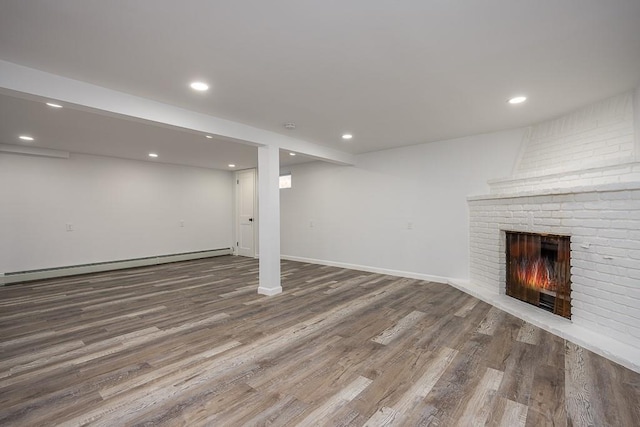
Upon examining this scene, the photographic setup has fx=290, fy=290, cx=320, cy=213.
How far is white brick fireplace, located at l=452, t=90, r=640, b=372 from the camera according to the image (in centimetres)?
254

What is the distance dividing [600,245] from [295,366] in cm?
306

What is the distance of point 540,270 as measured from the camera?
11.4ft

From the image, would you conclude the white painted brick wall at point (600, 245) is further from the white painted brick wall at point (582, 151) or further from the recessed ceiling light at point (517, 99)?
the recessed ceiling light at point (517, 99)

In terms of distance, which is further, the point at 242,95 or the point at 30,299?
the point at 30,299

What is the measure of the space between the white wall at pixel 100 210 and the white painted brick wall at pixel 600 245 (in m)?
6.94

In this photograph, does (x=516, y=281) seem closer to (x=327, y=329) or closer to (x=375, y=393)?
(x=327, y=329)

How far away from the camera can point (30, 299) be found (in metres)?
4.09

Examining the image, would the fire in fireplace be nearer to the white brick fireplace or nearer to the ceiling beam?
the white brick fireplace

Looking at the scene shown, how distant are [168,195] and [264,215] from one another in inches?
156

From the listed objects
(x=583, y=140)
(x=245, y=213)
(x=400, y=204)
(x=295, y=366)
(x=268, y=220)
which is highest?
(x=583, y=140)

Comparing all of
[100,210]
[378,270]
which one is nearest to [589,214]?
[378,270]

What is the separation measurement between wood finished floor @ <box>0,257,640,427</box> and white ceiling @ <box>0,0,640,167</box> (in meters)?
2.41

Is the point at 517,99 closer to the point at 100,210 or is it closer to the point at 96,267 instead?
the point at 100,210

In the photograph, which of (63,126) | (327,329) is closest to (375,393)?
(327,329)
